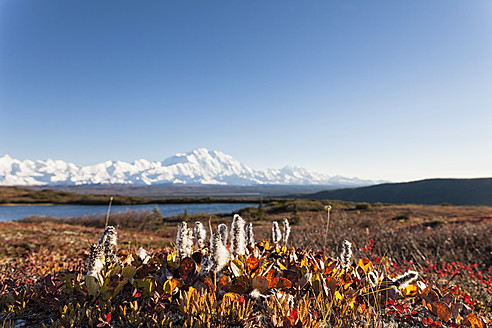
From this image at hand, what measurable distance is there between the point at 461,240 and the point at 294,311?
360 inches

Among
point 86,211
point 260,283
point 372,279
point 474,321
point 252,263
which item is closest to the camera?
point 474,321

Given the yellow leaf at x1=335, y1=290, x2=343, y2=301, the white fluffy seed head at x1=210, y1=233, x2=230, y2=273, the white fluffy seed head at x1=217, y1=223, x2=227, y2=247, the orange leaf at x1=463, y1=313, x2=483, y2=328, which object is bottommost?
the orange leaf at x1=463, y1=313, x2=483, y2=328

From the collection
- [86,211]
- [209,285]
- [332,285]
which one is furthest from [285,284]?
[86,211]

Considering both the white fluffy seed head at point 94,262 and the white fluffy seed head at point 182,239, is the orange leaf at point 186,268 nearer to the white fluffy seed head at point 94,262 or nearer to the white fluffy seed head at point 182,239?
the white fluffy seed head at point 182,239

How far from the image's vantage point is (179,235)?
2.85 m

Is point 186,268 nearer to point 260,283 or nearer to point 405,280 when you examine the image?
point 260,283

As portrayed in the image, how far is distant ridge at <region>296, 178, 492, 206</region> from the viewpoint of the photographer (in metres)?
86.1

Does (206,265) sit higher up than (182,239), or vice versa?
(182,239)

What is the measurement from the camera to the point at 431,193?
333 ft

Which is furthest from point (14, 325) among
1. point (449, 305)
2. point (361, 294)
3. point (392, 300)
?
point (449, 305)

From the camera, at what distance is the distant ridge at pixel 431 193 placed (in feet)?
282

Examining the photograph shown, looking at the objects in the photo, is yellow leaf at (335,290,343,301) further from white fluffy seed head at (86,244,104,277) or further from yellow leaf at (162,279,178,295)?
white fluffy seed head at (86,244,104,277)

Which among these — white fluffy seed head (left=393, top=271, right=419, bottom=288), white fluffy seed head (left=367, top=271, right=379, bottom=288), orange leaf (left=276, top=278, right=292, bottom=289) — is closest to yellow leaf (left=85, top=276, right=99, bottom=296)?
orange leaf (left=276, top=278, right=292, bottom=289)

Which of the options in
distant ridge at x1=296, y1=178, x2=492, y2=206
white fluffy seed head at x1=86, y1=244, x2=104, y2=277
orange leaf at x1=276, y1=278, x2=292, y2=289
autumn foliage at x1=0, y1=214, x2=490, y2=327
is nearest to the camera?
autumn foliage at x1=0, y1=214, x2=490, y2=327
